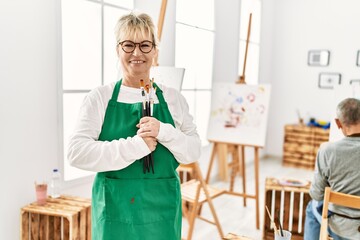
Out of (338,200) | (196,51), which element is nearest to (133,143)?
(338,200)

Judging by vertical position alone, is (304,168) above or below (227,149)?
below

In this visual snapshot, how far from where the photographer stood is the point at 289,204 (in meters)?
2.89

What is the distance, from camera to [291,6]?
592 cm

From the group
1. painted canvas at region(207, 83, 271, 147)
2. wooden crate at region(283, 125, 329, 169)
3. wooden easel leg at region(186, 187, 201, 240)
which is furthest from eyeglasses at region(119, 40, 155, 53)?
wooden crate at region(283, 125, 329, 169)

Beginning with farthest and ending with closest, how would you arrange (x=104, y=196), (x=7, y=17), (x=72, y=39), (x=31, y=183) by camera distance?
(x=72, y=39) < (x=31, y=183) < (x=7, y=17) < (x=104, y=196)

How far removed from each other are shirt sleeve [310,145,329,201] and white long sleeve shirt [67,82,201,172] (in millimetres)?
899

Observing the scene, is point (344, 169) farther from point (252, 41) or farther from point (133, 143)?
point (252, 41)

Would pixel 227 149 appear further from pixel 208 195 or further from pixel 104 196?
pixel 104 196

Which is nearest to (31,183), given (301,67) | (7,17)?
(7,17)

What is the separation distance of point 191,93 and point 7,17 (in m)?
2.42

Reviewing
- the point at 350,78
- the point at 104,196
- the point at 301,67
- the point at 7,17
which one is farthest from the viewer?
the point at 301,67

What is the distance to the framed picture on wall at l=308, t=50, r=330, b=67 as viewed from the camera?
564 cm

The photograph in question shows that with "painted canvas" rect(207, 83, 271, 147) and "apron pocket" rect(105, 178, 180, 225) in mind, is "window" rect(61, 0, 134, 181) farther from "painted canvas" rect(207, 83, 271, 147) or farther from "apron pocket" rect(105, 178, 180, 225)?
"apron pocket" rect(105, 178, 180, 225)

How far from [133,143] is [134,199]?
24 cm
